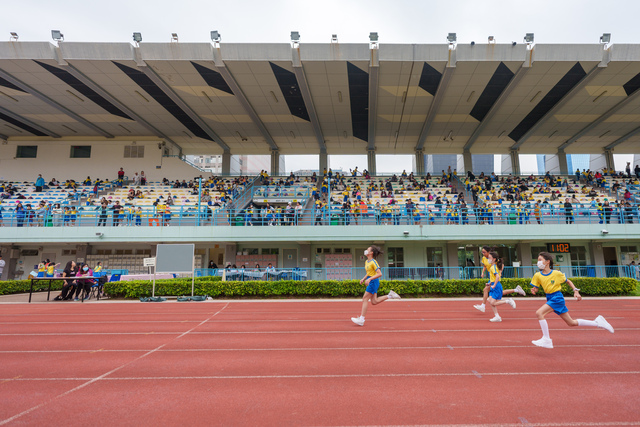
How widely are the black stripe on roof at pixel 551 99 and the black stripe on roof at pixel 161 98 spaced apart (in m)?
26.8

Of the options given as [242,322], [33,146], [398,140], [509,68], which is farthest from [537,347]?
[33,146]

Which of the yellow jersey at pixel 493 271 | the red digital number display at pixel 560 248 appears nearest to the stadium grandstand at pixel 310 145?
the red digital number display at pixel 560 248

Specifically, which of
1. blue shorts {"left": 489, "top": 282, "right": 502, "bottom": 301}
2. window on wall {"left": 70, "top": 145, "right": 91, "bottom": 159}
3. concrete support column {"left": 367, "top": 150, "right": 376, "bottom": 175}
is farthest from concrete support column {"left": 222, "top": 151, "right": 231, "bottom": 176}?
blue shorts {"left": 489, "top": 282, "right": 502, "bottom": 301}

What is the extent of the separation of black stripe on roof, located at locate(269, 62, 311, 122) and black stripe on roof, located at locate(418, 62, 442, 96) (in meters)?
8.20

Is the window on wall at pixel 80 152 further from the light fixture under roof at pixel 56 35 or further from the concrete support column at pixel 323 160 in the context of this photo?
the concrete support column at pixel 323 160

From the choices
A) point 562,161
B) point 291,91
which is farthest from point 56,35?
point 562,161

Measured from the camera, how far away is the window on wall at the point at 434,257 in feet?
75.9

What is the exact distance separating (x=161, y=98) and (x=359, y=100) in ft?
47.3

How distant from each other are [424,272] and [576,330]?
33.2 ft

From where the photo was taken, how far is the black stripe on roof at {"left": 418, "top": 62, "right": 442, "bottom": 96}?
72.0ft

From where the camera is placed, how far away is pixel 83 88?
2419 centimetres

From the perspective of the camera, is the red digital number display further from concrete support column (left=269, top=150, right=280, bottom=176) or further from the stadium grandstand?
concrete support column (left=269, top=150, right=280, bottom=176)

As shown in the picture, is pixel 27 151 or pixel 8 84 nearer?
pixel 8 84

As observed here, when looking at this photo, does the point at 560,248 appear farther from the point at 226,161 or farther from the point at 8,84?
the point at 8,84
